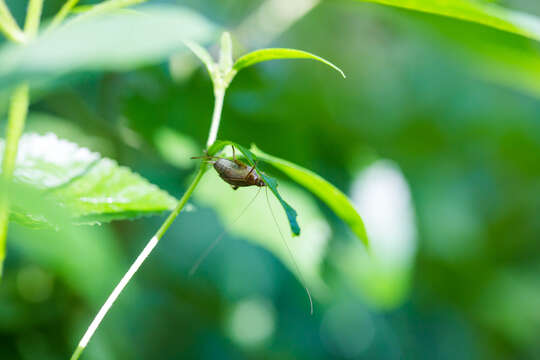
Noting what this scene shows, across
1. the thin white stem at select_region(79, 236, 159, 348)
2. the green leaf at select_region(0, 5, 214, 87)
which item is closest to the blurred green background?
the thin white stem at select_region(79, 236, 159, 348)

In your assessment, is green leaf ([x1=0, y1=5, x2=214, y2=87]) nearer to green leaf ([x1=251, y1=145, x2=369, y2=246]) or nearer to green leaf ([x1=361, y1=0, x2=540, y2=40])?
green leaf ([x1=251, y1=145, x2=369, y2=246])

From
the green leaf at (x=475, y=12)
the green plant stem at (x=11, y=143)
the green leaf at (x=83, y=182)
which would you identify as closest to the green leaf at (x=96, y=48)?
the green plant stem at (x=11, y=143)

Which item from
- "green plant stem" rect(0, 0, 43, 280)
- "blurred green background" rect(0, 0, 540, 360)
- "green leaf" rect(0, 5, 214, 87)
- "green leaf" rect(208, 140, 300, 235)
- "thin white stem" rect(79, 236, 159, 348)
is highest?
"green leaf" rect(0, 5, 214, 87)

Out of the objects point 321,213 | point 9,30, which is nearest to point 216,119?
point 9,30

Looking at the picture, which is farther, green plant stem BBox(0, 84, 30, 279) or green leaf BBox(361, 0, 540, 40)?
green leaf BBox(361, 0, 540, 40)

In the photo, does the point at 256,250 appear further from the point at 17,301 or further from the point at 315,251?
the point at 17,301

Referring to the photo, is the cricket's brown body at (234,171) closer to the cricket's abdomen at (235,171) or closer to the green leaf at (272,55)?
the cricket's abdomen at (235,171)
